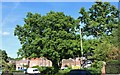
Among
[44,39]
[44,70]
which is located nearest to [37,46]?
[44,39]

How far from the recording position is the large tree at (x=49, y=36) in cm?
1973

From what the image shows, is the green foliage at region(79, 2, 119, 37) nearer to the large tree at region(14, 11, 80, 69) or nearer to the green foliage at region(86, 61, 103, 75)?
the large tree at region(14, 11, 80, 69)

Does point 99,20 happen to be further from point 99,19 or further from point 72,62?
point 72,62

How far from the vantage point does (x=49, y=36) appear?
66.2 ft

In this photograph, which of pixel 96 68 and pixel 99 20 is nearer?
pixel 96 68

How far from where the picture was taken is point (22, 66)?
1479 inches

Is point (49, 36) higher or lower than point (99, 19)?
lower

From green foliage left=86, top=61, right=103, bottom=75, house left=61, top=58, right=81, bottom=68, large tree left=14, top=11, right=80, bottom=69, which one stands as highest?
large tree left=14, top=11, right=80, bottom=69

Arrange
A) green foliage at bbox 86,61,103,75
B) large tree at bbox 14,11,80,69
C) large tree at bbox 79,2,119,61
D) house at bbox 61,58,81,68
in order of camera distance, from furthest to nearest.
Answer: house at bbox 61,58,81,68 → large tree at bbox 79,2,119,61 → large tree at bbox 14,11,80,69 → green foliage at bbox 86,61,103,75

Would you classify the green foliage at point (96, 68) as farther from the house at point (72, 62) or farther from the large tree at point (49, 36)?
the house at point (72, 62)

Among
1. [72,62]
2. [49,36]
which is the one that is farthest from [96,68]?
[72,62]

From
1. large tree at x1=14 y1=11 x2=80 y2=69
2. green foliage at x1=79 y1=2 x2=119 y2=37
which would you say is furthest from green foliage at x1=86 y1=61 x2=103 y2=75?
green foliage at x1=79 y1=2 x2=119 y2=37

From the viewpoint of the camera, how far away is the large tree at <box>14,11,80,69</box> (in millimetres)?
A: 19734

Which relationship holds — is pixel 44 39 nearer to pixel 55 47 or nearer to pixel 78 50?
pixel 55 47
